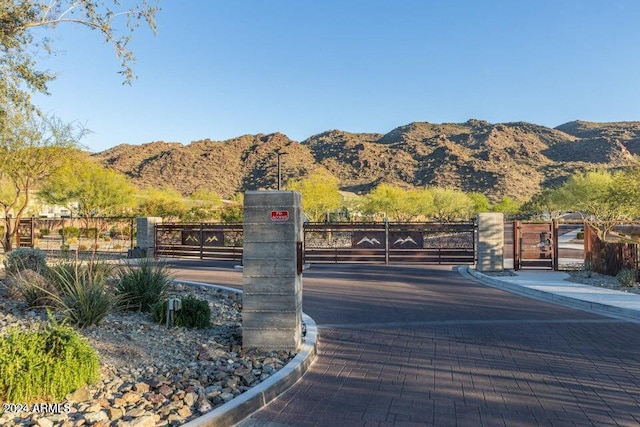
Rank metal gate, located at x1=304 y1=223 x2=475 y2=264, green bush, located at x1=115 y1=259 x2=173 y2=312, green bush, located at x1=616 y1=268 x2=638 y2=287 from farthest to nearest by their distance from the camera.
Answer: metal gate, located at x1=304 y1=223 x2=475 y2=264 → green bush, located at x1=616 y1=268 x2=638 y2=287 → green bush, located at x1=115 y1=259 x2=173 y2=312

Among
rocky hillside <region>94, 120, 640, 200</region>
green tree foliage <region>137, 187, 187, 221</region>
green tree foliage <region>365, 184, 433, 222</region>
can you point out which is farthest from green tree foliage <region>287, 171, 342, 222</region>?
rocky hillside <region>94, 120, 640, 200</region>

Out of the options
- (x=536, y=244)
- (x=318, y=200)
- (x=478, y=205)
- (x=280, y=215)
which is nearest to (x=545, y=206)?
(x=478, y=205)

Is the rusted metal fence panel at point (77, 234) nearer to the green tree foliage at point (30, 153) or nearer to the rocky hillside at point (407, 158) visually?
the green tree foliage at point (30, 153)

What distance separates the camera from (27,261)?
435 inches

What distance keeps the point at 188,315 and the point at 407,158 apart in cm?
8764

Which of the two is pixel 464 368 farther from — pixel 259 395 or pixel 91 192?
pixel 91 192

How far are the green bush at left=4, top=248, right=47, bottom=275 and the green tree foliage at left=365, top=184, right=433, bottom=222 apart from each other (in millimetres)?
39885

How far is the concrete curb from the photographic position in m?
9.50

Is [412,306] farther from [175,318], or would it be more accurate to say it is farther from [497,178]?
[497,178]

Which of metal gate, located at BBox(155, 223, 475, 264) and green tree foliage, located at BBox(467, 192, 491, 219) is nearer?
metal gate, located at BBox(155, 223, 475, 264)

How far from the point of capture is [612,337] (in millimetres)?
7809

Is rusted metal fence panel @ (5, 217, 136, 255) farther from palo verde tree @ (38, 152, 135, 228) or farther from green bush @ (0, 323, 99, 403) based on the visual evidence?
green bush @ (0, 323, 99, 403)

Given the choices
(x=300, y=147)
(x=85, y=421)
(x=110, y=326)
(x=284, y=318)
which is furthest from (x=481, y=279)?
(x=300, y=147)

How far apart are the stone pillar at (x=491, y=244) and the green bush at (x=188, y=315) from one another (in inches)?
441
